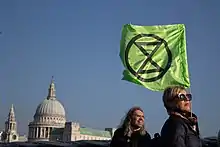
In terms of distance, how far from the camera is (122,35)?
748 centimetres

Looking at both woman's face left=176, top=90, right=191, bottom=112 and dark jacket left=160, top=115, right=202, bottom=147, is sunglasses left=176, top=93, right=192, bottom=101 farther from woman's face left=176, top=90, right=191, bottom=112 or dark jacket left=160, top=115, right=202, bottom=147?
dark jacket left=160, top=115, right=202, bottom=147

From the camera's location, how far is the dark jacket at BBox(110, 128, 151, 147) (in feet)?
17.7

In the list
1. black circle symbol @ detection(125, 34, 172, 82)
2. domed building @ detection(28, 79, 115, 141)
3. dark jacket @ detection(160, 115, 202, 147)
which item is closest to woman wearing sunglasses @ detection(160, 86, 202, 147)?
dark jacket @ detection(160, 115, 202, 147)

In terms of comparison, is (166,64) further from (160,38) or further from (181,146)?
(181,146)

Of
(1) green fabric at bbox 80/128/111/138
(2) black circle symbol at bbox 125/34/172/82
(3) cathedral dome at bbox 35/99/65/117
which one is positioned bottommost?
(2) black circle symbol at bbox 125/34/172/82

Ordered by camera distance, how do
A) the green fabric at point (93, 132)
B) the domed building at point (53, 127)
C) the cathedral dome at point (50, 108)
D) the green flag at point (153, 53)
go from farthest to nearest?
1. the green fabric at point (93, 132)
2. the cathedral dome at point (50, 108)
3. the domed building at point (53, 127)
4. the green flag at point (153, 53)

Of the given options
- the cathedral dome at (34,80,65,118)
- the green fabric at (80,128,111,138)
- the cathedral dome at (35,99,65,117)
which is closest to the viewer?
the cathedral dome at (34,80,65,118)

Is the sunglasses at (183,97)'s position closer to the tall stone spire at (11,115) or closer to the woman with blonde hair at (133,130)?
the woman with blonde hair at (133,130)

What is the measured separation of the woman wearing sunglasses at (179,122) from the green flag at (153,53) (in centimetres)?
270

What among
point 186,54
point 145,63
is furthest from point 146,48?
point 186,54

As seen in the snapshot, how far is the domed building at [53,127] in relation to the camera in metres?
115

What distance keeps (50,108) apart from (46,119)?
10.7 ft

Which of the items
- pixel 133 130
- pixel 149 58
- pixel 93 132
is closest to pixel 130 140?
pixel 133 130

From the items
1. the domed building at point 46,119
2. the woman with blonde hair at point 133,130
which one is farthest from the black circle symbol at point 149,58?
the domed building at point 46,119
